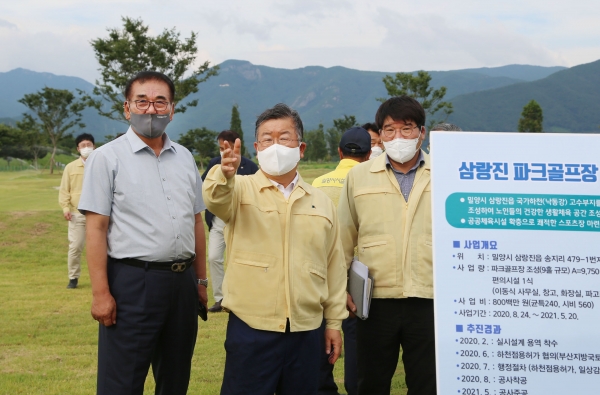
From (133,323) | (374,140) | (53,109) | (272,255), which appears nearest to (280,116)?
(272,255)

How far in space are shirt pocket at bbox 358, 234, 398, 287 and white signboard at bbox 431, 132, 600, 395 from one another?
109 cm

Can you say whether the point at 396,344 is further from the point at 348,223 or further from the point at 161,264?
the point at 161,264

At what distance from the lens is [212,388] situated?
4.98m

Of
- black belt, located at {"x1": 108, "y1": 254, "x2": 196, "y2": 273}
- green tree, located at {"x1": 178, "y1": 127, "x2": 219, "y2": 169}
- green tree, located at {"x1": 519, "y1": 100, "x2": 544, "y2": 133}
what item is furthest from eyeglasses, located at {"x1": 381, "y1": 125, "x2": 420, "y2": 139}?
Answer: green tree, located at {"x1": 519, "y1": 100, "x2": 544, "y2": 133}

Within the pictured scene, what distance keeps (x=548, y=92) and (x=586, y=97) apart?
449 inches

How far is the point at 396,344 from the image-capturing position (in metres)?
3.56

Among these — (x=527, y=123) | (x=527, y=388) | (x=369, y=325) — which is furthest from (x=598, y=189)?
(x=527, y=123)

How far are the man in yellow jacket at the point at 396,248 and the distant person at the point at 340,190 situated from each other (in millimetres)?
918

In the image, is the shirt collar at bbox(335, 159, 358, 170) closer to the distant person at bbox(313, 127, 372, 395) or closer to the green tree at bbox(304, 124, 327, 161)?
the distant person at bbox(313, 127, 372, 395)

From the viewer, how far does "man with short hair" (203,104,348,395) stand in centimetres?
298

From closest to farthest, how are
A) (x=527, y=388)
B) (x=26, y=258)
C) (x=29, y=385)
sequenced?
1. (x=527, y=388)
2. (x=29, y=385)
3. (x=26, y=258)

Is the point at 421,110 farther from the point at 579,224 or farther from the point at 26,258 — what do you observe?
the point at 26,258

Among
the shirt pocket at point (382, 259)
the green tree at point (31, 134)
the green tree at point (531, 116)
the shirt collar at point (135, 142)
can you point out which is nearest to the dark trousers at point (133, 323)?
the shirt collar at point (135, 142)

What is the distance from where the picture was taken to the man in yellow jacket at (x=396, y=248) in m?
3.40
